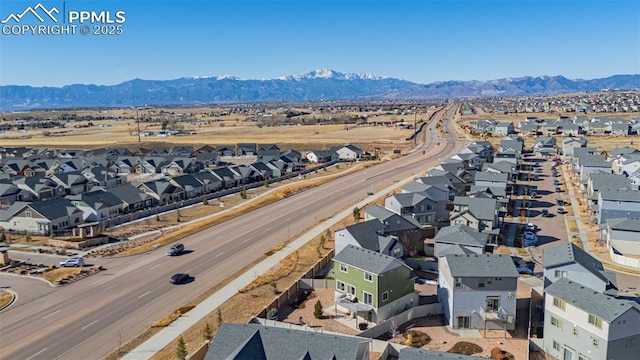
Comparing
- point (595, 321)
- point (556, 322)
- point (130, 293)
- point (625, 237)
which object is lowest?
point (130, 293)

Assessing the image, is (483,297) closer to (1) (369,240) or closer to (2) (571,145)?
(1) (369,240)

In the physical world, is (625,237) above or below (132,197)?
above

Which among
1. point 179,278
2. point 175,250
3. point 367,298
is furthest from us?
point 175,250

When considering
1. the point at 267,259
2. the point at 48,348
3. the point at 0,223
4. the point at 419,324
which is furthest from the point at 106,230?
the point at 419,324

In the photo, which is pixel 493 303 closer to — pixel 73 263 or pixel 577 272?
pixel 577 272

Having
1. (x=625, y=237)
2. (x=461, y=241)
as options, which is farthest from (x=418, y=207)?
(x=625, y=237)

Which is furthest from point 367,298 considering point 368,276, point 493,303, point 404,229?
point 404,229

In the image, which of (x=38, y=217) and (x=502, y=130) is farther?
(x=502, y=130)

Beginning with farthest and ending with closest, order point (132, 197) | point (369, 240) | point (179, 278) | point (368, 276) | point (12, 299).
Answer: point (132, 197) < point (179, 278) < point (369, 240) < point (12, 299) < point (368, 276)
